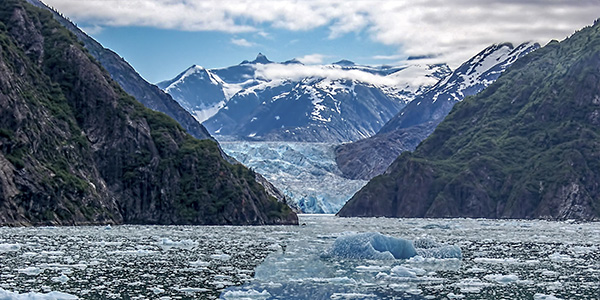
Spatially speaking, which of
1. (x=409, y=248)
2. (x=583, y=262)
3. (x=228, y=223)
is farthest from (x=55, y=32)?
(x=583, y=262)

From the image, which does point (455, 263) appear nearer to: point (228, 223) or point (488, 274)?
point (488, 274)

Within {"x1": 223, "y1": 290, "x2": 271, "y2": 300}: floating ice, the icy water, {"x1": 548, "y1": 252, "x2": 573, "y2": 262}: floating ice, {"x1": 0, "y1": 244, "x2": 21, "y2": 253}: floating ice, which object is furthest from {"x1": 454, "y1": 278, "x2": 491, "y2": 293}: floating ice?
{"x1": 0, "y1": 244, "x2": 21, "y2": 253}: floating ice

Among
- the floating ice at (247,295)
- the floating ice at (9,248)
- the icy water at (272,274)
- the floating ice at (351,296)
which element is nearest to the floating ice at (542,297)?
the icy water at (272,274)

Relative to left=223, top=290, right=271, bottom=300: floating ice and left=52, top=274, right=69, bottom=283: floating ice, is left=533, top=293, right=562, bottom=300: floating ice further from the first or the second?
left=52, top=274, right=69, bottom=283: floating ice

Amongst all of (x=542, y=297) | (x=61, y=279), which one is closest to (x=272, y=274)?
(x=61, y=279)

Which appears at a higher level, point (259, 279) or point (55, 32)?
point (55, 32)

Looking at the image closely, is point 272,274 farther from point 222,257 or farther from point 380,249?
point 380,249

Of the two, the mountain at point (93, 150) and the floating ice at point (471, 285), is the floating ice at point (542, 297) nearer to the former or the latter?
the floating ice at point (471, 285)
